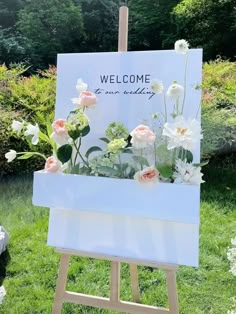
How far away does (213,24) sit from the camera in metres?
6.67

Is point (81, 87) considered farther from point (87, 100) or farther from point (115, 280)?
point (115, 280)

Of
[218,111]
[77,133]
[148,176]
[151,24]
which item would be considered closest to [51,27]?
[151,24]

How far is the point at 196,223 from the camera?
3.99ft

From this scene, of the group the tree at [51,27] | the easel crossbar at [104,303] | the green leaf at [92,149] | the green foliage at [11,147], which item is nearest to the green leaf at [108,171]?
the green leaf at [92,149]

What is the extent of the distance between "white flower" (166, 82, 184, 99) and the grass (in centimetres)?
107

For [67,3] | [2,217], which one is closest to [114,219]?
Answer: [2,217]

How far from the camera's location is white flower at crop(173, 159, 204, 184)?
48.8 inches

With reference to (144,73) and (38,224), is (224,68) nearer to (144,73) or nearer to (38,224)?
(38,224)

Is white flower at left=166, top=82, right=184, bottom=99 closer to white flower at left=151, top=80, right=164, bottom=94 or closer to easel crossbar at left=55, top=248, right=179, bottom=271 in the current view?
white flower at left=151, top=80, right=164, bottom=94

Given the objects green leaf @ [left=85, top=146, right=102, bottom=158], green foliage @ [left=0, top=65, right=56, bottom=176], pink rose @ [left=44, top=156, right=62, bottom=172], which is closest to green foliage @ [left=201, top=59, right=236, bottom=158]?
green foliage @ [left=0, top=65, right=56, bottom=176]

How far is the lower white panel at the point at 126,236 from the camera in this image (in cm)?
128

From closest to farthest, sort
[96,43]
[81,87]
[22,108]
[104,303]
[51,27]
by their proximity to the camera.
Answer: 1. [81,87]
2. [104,303]
3. [22,108]
4. [51,27]
5. [96,43]

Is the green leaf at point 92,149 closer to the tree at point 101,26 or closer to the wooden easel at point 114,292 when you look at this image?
the wooden easel at point 114,292

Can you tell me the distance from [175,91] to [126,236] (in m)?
0.49
